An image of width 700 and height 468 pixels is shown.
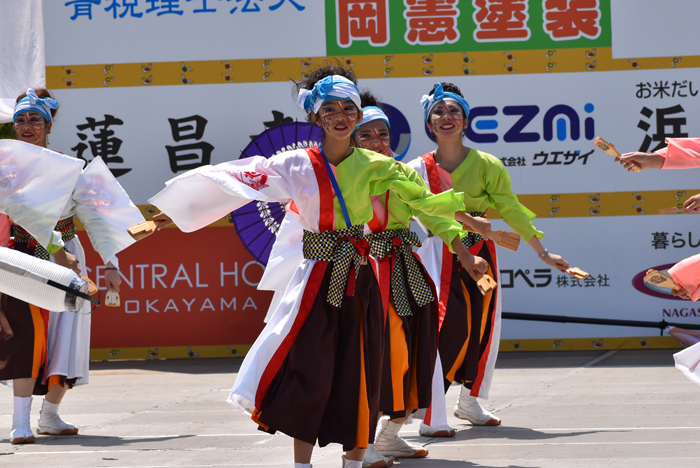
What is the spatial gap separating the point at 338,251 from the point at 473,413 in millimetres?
1874

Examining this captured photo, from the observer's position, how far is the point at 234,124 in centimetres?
800

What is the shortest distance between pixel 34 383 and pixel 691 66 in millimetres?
5732

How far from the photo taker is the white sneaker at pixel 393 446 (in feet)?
14.0

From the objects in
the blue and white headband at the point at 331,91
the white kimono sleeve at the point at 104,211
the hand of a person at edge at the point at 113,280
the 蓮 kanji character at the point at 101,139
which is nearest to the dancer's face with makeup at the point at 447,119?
the blue and white headband at the point at 331,91

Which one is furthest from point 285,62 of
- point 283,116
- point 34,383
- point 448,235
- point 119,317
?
point 448,235

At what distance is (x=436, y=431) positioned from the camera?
4.73 metres

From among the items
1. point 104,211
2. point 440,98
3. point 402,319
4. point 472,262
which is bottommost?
point 402,319

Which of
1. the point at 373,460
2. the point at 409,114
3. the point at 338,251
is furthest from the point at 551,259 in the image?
the point at 409,114

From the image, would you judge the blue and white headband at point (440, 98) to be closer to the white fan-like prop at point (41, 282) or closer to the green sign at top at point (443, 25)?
the white fan-like prop at point (41, 282)

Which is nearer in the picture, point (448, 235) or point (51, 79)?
point (448, 235)

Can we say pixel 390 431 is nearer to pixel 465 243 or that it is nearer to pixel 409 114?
pixel 465 243

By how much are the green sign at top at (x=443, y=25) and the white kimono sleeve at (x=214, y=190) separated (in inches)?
177

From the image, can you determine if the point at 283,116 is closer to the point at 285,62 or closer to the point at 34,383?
the point at 285,62

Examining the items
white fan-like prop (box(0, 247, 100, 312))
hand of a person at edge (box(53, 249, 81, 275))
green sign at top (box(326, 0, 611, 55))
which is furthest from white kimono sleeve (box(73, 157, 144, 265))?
green sign at top (box(326, 0, 611, 55))
